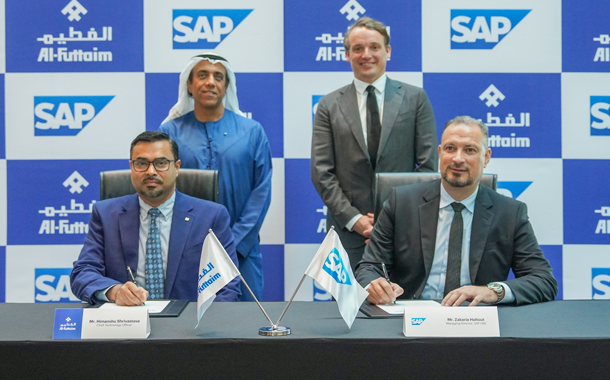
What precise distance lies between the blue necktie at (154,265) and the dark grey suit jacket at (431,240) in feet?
2.70

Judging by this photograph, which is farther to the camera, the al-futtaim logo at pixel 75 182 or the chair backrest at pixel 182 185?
the al-futtaim logo at pixel 75 182

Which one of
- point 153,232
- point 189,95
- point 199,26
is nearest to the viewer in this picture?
point 153,232

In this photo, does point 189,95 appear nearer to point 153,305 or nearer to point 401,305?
point 153,305

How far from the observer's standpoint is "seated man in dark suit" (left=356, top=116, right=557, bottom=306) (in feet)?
7.87

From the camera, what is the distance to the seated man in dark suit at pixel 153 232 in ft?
8.46

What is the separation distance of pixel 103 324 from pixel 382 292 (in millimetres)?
893

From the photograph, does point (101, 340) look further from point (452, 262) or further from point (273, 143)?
point (273, 143)

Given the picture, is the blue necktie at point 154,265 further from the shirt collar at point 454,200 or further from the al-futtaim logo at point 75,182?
the al-futtaim logo at point 75,182

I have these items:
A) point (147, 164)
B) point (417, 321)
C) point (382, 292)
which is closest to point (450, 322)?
point (417, 321)

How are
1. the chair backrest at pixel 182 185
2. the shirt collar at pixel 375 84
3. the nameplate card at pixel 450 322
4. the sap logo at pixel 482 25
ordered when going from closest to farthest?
the nameplate card at pixel 450 322 < the chair backrest at pixel 182 185 < the shirt collar at pixel 375 84 < the sap logo at pixel 482 25

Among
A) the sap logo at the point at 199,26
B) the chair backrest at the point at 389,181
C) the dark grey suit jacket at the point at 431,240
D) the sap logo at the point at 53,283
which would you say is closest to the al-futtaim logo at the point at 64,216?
the sap logo at the point at 53,283

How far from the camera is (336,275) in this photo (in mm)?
1775

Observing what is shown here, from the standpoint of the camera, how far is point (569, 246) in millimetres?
4328

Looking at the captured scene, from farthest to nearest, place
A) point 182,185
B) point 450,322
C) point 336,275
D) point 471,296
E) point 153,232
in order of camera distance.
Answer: point 182,185 → point 153,232 → point 471,296 → point 336,275 → point 450,322
